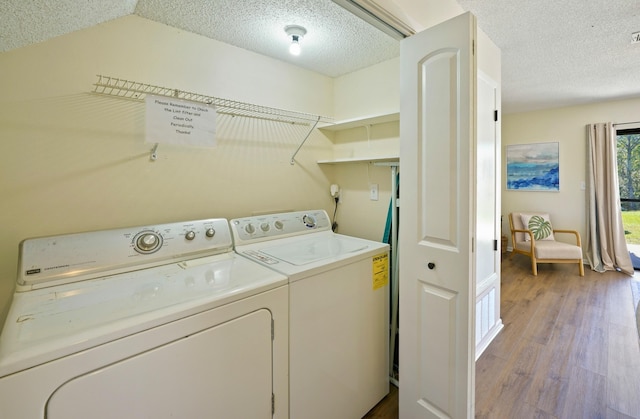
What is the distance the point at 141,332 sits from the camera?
2.65 feet

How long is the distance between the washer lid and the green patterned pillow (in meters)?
3.78

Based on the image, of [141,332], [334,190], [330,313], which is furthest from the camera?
[334,190]

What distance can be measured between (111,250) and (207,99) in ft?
3.14

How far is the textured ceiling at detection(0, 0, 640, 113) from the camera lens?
42.6 inches

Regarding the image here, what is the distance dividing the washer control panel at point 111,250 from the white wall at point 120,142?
205mm

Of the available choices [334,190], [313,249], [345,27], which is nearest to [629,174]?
[334,190]

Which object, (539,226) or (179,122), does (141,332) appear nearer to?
(179,122)

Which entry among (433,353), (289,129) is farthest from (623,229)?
(289,129)

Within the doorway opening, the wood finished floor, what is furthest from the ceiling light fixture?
the doorway opening

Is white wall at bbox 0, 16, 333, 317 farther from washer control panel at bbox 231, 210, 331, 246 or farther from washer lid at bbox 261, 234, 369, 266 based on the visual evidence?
washer lid at bbox 261, 234, 369, 266

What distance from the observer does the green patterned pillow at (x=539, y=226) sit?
163 inches

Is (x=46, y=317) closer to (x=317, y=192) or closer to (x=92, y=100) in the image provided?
(x=92, y=100)

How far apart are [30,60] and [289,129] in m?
1.34

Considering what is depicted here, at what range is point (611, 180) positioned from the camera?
389cm
